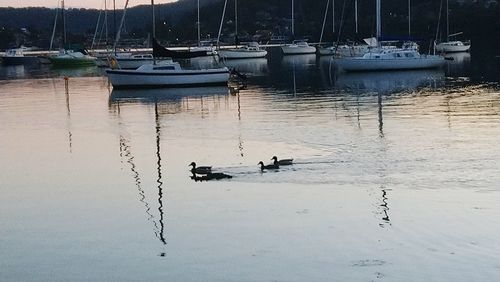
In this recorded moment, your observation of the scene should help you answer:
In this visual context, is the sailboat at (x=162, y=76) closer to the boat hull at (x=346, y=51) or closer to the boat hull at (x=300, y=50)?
the boat hull at (x=346, y=51)

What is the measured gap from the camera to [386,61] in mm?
60344

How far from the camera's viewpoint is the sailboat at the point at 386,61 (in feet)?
198

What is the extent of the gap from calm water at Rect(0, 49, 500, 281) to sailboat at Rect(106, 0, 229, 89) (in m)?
15.9

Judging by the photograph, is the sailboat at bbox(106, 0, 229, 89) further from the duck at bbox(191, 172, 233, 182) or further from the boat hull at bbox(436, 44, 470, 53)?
the boat hull at bbox(436, 44, 470, 53)

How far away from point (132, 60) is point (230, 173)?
5530cm

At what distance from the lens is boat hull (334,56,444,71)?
60.4m

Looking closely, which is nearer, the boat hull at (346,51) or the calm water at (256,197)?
the calm water at (256,197)

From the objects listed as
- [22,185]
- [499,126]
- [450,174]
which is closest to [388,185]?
[450,174]

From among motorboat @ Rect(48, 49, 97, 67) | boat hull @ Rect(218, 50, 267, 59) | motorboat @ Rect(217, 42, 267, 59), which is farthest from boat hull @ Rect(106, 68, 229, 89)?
motorboat @ Rect(217, 42, 267, 59)

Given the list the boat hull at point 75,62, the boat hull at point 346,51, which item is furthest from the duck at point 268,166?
the boat hull at point 75,62

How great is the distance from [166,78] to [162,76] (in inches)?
11.5

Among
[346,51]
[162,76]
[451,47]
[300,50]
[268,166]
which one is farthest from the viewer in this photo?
[300,50]

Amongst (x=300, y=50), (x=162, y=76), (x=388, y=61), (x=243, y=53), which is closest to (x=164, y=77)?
(x=162, y=76)

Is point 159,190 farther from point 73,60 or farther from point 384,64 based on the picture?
point 73,60
